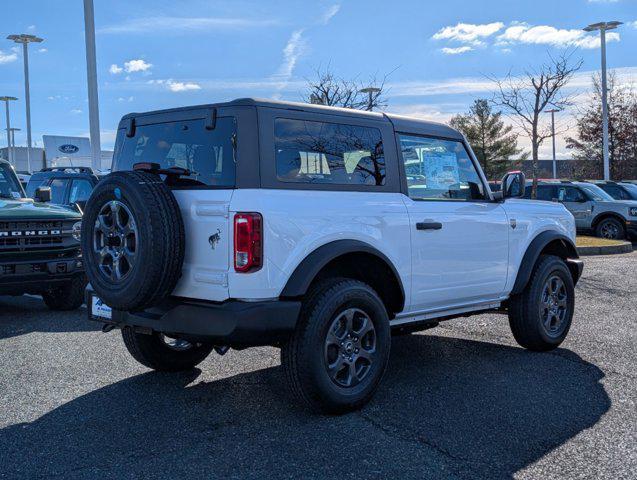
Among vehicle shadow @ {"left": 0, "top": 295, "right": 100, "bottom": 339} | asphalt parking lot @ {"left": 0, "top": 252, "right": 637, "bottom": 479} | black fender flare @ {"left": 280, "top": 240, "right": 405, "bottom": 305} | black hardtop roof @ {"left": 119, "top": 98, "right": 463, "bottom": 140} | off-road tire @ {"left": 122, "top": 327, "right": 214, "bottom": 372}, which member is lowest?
asphalt parking lot @ {"left": 0, "top": 252, "right": 637, "bottom": 479}

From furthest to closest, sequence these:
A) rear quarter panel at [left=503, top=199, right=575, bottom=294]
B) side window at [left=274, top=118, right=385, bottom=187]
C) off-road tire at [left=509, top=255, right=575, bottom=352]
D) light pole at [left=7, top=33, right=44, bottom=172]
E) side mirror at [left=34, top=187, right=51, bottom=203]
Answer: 1. light pole at [left=7, top=33, right=44, bottom=172]
2. side mirror at [left=34, top=187, right=51, bottom=203]
3. off-road tire at [left=509, top=255, right=575, bottom=352]
4. rear quarter panel at [left=503, top=199, right=575, bottom=294]
5. side window at [left=274, top=118, right=385, bottom=187]

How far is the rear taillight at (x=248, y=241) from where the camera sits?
395 centimetres

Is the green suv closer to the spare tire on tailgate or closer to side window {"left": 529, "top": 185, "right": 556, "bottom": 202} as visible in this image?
the spare tire on tailgate

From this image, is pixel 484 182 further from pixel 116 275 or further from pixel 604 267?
pixel 604 267

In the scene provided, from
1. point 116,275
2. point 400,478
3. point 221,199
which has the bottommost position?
point 400,478

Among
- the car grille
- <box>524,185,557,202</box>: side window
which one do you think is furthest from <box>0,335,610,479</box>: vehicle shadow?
<box>524,185,557,202</box>: side window

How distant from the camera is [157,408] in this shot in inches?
182

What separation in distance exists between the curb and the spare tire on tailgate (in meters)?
12.3

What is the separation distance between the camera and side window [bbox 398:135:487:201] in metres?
5.16

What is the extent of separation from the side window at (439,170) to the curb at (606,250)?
9.88m

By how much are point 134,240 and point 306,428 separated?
154 centimetres

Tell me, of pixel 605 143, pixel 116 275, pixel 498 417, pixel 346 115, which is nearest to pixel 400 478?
pixel 498 417

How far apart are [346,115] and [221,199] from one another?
124cm

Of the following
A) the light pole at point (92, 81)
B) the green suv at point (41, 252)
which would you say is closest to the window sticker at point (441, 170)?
the green suv at point (41, 252)
